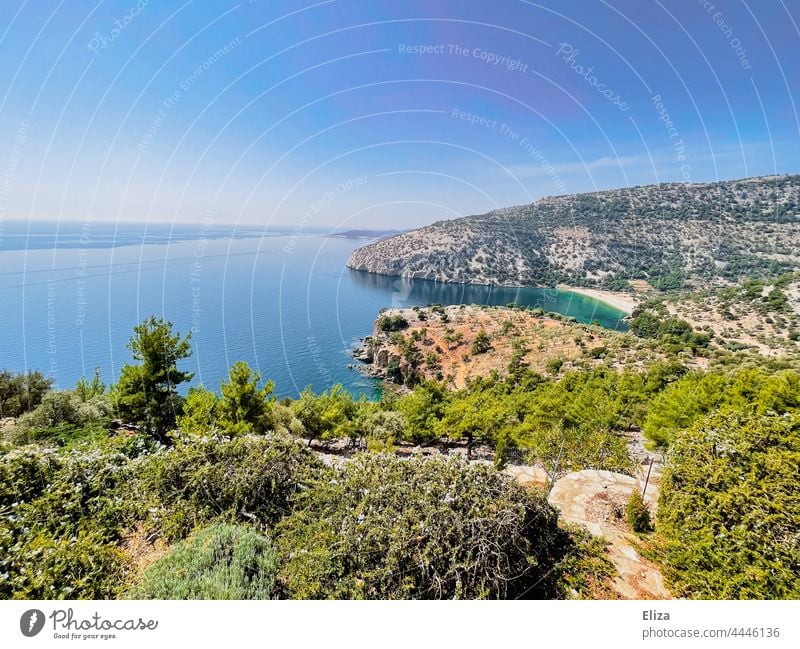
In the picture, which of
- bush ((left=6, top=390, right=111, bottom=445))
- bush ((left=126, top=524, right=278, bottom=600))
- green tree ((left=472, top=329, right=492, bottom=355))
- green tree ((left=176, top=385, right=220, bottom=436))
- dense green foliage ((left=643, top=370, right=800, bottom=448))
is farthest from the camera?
green tree ((left=472, top=329, right=492, bottom=355))

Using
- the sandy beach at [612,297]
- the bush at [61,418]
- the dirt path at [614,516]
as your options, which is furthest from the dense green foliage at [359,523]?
the sandy beach at [612,297]

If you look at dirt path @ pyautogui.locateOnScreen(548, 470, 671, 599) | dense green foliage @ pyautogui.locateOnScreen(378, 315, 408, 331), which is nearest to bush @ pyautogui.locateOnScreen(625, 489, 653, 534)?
dirt path @ pyautogui.locateOnScreen(548, 470, 671, 599)

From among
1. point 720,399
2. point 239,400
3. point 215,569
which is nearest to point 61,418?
point 239,400

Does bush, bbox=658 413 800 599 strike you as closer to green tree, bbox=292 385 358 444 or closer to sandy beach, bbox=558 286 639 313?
green tree, bbox=292 385 358 444

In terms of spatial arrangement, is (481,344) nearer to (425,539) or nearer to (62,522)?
(425,539)

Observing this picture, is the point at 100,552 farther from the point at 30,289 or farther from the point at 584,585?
the point at 30,289

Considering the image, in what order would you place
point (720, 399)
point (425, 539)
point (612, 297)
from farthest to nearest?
point (612, 297)
point (720, 399)
point (425, 539)
